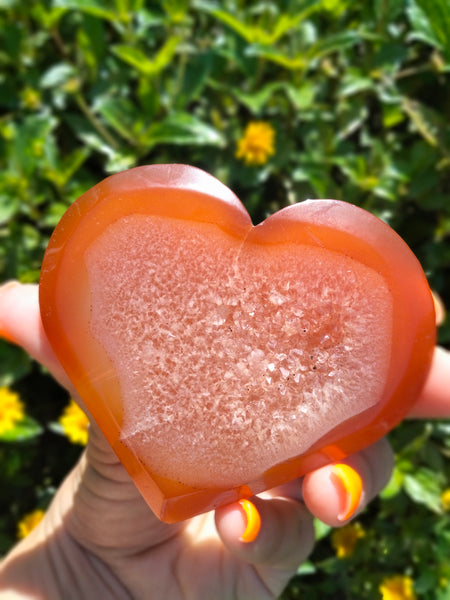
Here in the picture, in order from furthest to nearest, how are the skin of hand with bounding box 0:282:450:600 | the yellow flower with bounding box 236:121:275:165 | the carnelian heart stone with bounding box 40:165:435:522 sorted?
the yellow flower with bounding box 236:121:275:165
the skin of hand with bounding box 0:282:450:600
the carnelian heart stone with bounding box 40:165:435:522

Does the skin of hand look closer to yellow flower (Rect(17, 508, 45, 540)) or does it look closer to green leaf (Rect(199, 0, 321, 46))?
yellow flower (Rect(17, 508, 45, 540))

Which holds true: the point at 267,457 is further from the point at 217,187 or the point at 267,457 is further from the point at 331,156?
the point at 331,156

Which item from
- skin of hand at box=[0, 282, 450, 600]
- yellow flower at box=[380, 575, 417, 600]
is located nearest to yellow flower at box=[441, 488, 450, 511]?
yellow flower at box=[380, 575, 417, 600]

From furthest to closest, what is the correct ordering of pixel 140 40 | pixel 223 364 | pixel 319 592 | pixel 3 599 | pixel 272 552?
pixel 140 40, pixel 319 592, pixel 3 599, pixel 272 552, pixel 223 364

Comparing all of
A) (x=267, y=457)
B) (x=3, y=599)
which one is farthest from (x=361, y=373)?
(x=3, y=599)

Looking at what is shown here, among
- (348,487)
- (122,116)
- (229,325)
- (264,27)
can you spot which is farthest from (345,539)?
(264,27)
